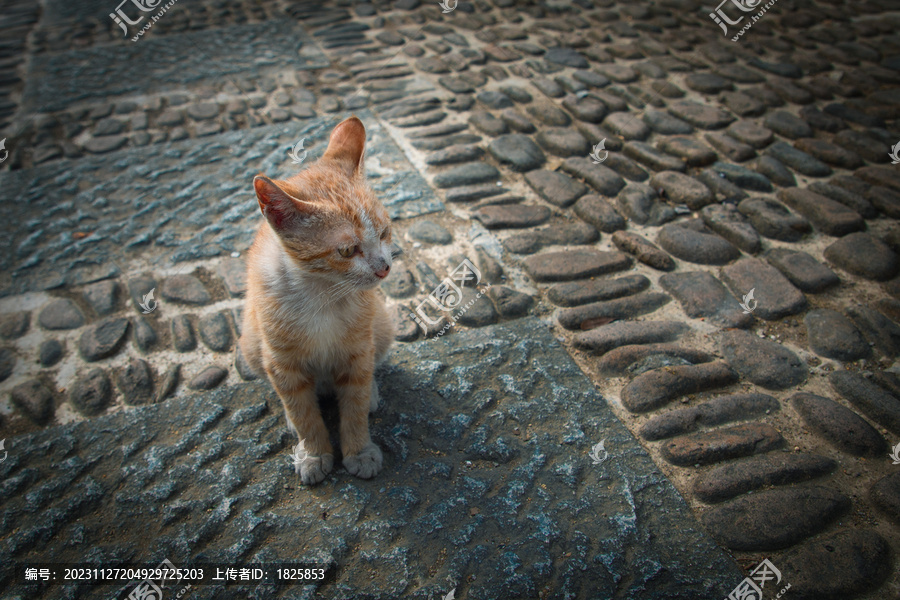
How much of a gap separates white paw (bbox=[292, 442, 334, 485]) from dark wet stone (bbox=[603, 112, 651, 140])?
4355mm

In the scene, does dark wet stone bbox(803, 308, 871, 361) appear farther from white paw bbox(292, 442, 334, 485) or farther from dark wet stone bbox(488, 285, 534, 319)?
white paw bbox(292, 442, 334, 485)

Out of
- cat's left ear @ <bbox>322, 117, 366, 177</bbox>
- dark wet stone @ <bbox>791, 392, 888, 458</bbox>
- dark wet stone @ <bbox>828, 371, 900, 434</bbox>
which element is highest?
cat's left ear @ <bbox>322, 117, 366, 177</bbox>

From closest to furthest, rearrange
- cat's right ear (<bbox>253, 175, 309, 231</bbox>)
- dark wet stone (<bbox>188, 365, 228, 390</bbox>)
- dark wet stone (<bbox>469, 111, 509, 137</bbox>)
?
cat's right ear (<bbox>253, 175, 309, 231</bbox>), dark wet stone (<bbox>188, 365, 228, 390</bbox>), dark wet stone (<bbox>469, 111, 509, 137</bbox>)

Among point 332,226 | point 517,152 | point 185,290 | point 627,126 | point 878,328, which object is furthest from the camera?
point 627,126

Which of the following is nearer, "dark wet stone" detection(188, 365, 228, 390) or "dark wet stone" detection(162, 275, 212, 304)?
"dark wet stone" detection(188, 365, 228, 390)

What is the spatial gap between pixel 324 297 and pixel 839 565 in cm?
274

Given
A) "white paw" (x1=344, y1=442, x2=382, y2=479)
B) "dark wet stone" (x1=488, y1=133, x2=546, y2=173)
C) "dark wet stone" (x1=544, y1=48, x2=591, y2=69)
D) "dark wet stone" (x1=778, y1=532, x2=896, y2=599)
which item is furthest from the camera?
"dark wet stone" (x1=544, y1=48, x2=591, y2=69)

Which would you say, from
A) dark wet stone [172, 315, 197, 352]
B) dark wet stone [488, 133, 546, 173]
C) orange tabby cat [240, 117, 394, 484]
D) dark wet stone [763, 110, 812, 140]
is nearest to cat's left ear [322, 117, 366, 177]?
orange tabby cat [240, 117, 394, 484]

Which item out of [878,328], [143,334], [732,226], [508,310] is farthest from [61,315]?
[878,328]

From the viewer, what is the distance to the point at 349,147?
2941 millimetres

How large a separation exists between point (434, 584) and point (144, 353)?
100 inches

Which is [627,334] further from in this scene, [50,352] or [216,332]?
[50,352]

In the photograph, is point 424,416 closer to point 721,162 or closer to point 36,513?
point 36,513

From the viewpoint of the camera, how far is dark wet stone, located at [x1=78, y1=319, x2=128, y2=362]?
363 cm
